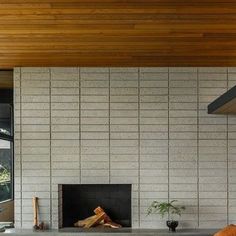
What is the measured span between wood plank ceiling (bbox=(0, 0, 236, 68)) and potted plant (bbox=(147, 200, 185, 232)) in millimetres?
1849

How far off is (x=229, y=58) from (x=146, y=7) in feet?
7.07

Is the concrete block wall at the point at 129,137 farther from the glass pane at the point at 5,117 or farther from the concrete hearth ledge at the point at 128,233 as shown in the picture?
the glass pane at the point at 5,117

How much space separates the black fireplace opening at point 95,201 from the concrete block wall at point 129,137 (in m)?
0.27

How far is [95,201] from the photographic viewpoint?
591 centimetres

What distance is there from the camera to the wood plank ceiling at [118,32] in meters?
3.33

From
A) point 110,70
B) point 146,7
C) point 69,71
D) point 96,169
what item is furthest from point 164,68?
point 146,7

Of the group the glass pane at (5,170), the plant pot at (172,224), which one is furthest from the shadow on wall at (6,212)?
the plant pot at (172,224)

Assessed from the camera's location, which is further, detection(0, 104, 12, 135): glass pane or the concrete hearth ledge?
detection(0, 104, 12, 135): glass pane

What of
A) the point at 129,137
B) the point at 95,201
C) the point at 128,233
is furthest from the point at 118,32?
the point at 95,201

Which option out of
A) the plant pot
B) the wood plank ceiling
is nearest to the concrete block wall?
the plant pot

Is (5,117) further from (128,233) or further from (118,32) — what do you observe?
(118,32)

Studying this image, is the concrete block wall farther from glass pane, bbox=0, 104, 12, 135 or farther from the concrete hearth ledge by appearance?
glass pane, bbox=0, 104, 12, 135

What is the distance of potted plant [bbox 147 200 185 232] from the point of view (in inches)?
213

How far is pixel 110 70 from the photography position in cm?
569
